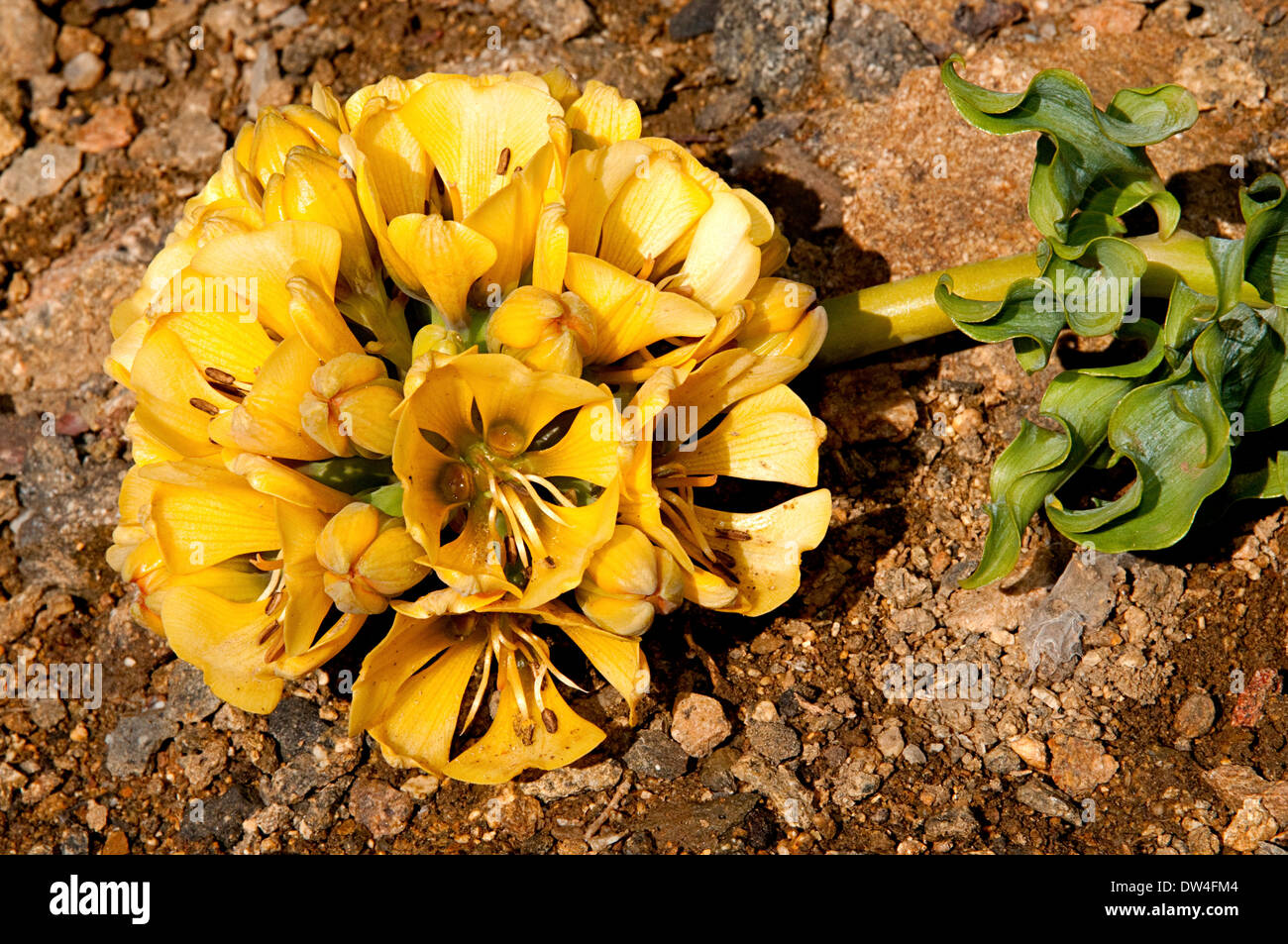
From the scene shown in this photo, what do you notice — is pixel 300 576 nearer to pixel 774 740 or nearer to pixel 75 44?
pixel 774 740

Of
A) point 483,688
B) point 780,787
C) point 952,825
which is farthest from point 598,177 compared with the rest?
point 952,825

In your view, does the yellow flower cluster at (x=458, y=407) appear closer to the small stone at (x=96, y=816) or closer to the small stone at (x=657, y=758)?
the small stone at (x=657, y=758)

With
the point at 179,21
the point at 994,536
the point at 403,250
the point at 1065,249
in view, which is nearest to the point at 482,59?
the point at 179,21

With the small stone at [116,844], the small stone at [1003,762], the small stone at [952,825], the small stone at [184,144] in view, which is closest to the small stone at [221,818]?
the small stone at [116,844]

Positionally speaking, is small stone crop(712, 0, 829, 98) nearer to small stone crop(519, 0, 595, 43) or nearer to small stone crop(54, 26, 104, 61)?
small stone crop(519, 0, 595, 43)

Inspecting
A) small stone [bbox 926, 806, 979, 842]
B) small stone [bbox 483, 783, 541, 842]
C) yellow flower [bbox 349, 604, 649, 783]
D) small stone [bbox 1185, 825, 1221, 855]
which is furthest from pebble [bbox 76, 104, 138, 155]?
small stone [bbox 1185, 825, 1221, 855]
